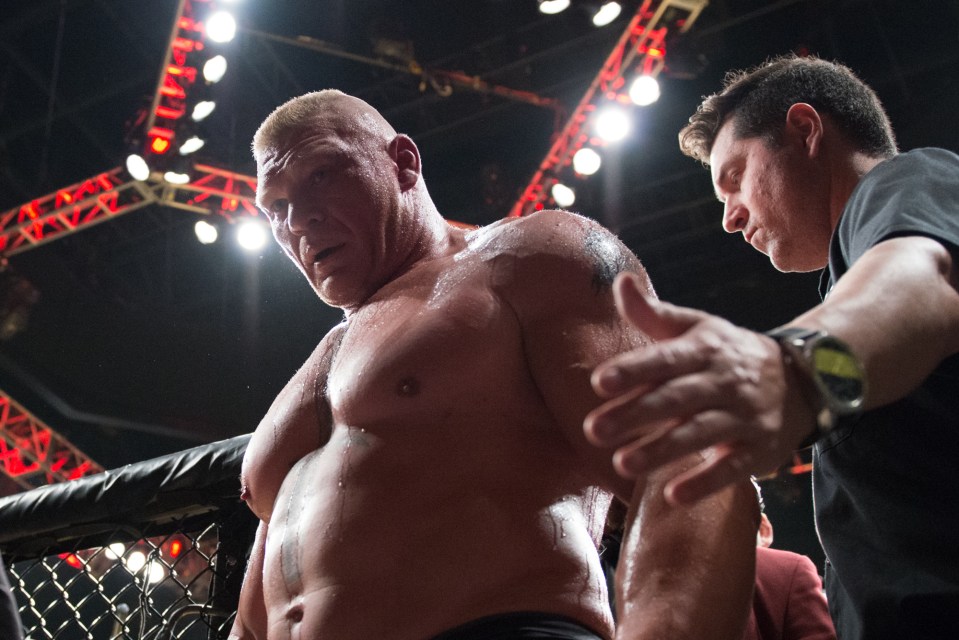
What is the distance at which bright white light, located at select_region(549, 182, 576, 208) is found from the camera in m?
7.01

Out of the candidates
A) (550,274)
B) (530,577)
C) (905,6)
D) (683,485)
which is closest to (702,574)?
(530,577)

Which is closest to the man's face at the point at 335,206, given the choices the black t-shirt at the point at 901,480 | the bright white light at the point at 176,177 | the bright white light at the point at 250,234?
the black t-shirt at the point at 901,480

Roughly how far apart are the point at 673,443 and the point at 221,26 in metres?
6.26

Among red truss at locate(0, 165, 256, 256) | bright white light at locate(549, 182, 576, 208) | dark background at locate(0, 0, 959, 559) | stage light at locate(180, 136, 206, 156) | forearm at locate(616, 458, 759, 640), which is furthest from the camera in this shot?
dark background at locate(0, 0, 959, 559)

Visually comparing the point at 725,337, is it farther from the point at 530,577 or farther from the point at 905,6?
the point at 905,6

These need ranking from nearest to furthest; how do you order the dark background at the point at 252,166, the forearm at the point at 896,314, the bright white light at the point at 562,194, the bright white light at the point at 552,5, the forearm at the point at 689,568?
1. the forearm at the point at 896,314
2. the forearm at the point at 689,568
3. the bright white light at the point at 552,5
4. the bright white light at the point at 562,194
5. the dark background at the point at 252,166

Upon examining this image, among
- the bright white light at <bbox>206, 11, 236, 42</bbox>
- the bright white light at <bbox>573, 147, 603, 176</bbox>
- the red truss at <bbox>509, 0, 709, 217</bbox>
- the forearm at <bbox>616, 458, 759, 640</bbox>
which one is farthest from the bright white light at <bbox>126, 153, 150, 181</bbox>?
the forearm at <bbox>616, 458, 759, 640</bbox>

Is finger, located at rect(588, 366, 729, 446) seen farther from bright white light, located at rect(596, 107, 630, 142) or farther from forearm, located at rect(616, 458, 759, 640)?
bright white light, located at rect(596, 107, 630, 142)

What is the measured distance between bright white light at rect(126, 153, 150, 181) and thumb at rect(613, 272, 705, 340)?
6.79 meters

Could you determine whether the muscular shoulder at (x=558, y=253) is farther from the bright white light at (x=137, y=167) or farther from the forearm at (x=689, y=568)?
the bright white light at (x=137, y=167)

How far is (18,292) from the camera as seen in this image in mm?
8953

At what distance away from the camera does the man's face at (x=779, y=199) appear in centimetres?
147

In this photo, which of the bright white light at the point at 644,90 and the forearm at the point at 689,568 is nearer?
the forearm at the point at 689,568

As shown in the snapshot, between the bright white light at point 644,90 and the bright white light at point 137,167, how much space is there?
3688 mm
